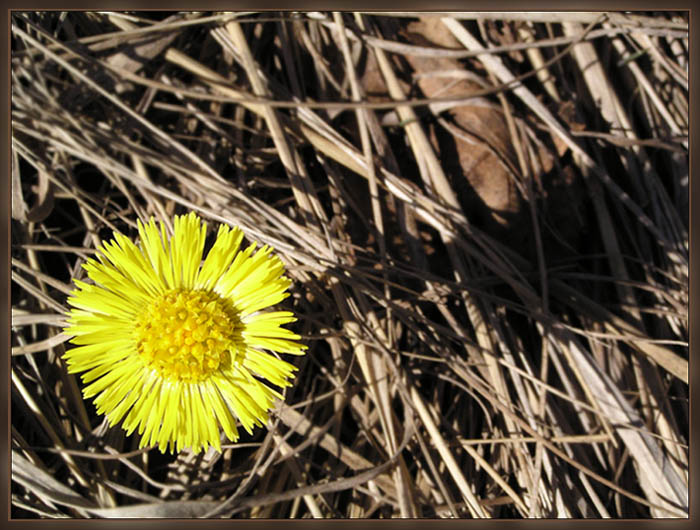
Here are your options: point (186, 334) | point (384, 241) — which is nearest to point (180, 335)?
point (186, 334)

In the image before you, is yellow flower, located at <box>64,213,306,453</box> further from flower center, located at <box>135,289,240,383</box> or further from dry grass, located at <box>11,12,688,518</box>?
dry grass, located at <box>11,12,688,518</box>

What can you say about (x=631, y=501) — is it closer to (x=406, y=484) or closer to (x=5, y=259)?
(x=406, y=484)

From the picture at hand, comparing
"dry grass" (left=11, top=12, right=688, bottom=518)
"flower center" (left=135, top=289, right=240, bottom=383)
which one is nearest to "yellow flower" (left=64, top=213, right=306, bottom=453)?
"flower center" (left=135, top=289, right=240, bottom=383)

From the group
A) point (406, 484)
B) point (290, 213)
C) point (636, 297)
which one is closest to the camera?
point (406, 484)

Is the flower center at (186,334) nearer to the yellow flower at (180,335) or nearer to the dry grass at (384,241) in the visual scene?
the yellow flower at (180,335)

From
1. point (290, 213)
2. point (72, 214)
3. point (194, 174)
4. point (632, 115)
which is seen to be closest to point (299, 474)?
point (290, 213)

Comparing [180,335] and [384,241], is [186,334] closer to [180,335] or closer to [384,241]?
[180,335]
